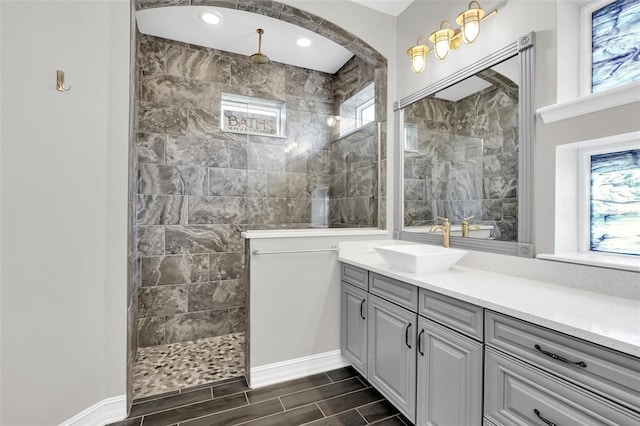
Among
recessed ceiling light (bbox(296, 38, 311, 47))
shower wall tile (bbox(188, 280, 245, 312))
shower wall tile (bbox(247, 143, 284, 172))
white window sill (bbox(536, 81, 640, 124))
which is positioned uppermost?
recessed ceiling light (bbox(296, 38, 311, 47))

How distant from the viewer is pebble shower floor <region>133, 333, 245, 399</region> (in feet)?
7.43

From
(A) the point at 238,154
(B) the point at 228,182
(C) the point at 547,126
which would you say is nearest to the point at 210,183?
(B) the point at 228,182

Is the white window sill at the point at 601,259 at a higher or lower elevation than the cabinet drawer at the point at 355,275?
higher

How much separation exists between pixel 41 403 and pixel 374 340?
6.06 feet

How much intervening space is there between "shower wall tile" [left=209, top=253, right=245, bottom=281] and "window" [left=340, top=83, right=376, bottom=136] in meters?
1.70

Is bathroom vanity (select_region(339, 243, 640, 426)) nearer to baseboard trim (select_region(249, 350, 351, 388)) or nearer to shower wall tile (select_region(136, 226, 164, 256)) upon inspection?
baseboard trim (select_region(249, 350, 351, 388))

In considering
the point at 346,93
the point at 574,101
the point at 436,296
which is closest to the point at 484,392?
the point at 436,296

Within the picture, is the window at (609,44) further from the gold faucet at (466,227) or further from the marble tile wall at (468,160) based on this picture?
the gold faucet at (466,227)

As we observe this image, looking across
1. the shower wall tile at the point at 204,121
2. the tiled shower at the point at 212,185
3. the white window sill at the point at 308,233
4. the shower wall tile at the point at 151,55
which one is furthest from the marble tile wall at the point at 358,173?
the shower wall tile at the point at 151,55

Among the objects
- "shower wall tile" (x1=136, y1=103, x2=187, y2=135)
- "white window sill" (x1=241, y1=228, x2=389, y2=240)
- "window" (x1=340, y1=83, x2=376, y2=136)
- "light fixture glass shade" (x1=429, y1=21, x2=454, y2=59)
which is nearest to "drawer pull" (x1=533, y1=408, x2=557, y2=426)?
"white window sill" (x1=241, y1=228, x2=389, y2=240)

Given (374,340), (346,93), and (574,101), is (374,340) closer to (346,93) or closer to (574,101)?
(574,101)

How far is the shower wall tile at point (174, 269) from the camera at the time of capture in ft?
9.72

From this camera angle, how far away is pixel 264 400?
6.72 ft

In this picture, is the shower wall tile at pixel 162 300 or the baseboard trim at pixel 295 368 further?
the shower wall tile at pixel 162 300
